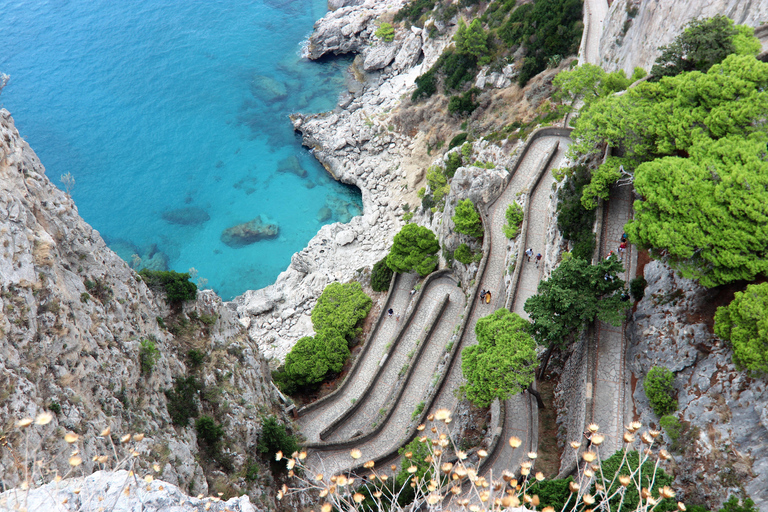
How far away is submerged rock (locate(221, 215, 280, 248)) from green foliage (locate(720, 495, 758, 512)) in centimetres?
4839

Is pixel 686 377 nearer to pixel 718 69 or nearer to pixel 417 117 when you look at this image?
pixel 718 69

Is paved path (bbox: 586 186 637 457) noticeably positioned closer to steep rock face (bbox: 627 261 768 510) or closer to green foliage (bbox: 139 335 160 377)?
steep rock face (bbox: 627 261 768 510)

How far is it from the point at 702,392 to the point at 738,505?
441 cm

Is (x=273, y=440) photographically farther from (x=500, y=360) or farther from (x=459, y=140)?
(x=459, y=140)

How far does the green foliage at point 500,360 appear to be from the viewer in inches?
924

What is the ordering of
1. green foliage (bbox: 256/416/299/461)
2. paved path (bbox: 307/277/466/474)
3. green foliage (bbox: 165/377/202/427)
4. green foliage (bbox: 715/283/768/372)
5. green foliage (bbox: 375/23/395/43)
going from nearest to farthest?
green foliage (bbox: 715/283/768/372) < green foliage (bbox: 165/377/202/427) < green foliage (bbox: 256/416/299/461) < paved path (bbox: 307/277/466/474) < green foliage (bbox: 375/23/395/43)

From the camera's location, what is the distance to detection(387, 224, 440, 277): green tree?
38.7 meters

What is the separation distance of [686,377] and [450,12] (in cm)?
6056

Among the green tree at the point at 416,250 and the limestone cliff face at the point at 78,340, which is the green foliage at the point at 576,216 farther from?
the limestone cliff face at the point at 78,340

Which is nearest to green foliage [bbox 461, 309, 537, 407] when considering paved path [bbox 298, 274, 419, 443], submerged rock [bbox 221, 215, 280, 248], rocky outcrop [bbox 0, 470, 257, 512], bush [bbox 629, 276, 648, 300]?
bush [bbox 629, 276, 648, 300]

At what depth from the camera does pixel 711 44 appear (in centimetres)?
2495

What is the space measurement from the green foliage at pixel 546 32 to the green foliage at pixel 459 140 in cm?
832

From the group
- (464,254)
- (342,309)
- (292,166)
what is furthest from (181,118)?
(464,254)

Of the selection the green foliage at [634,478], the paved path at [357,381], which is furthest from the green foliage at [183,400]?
the green foliage at [634,478]
